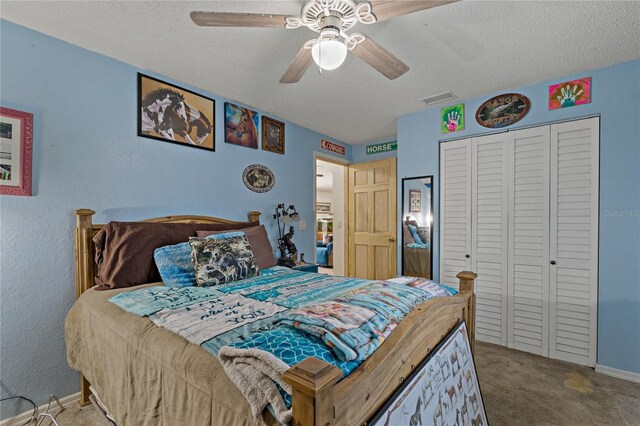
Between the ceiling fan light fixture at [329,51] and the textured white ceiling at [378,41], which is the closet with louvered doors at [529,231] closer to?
the textured white ceiling at [378,41]

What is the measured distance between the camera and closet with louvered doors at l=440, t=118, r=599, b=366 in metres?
2.35

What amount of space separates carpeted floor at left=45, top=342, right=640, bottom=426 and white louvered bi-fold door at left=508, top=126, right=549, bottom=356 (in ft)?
0.81

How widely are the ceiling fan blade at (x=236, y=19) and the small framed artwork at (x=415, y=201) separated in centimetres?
239

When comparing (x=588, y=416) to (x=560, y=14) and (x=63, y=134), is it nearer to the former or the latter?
(x=560, y=14)

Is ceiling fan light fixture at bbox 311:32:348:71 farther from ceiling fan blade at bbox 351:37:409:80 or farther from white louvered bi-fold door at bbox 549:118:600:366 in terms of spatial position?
white louvered bi-fold door at bbox 549:118:600:366

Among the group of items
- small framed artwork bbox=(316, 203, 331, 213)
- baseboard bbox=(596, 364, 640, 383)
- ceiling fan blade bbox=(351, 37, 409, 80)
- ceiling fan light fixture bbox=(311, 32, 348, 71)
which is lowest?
baseboard bbox=(596, 364, 640, 383)

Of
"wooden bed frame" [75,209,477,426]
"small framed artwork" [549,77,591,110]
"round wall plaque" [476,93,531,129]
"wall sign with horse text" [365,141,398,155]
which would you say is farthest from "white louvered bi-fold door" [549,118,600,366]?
"wall sign with horse text" [365,141,398,155]

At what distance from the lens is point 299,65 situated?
173 cm

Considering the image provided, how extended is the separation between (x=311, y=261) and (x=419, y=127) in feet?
7.06

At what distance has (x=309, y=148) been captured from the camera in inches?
153

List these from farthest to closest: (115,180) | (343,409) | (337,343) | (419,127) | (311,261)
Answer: (311,261), (419,127), (115,180), (337,343), (343,409)

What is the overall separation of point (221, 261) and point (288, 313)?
0.93 metres

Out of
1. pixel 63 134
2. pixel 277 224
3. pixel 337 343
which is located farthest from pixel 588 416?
pixel 63 134


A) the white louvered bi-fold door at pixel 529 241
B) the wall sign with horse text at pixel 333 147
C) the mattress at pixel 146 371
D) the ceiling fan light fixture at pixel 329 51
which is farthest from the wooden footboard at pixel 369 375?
the wall sign with horse text at pixel 333 147
